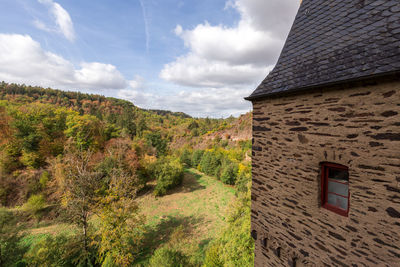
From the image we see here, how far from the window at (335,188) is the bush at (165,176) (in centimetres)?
2077

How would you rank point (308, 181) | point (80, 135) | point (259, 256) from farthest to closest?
1. point (80, 135)
2. point (259, 256)
3. point (308, 181)

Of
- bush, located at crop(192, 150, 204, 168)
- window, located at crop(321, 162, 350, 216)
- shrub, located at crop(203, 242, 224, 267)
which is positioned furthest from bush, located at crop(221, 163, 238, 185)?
window, located at crop(321, 162, 350, 216)

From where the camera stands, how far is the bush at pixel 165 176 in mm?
21781

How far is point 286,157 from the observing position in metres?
3.50

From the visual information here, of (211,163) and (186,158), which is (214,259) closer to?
(211,163)

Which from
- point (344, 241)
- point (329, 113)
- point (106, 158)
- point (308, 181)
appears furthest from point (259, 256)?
point (106, 158)

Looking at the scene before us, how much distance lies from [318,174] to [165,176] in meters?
21.0

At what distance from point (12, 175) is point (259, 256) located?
23.8 m

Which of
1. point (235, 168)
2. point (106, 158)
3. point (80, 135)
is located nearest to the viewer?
point (106, 158)

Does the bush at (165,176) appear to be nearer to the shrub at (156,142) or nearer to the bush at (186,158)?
the shrub at (156,142)

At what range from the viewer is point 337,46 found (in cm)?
301

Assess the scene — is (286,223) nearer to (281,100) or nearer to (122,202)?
(281,100)

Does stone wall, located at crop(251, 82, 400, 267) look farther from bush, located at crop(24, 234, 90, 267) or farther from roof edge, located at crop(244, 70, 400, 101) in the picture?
bush, located at crop(24, 234, 90, 267)

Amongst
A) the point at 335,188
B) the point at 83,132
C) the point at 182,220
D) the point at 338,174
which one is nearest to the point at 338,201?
the point at 335,188
